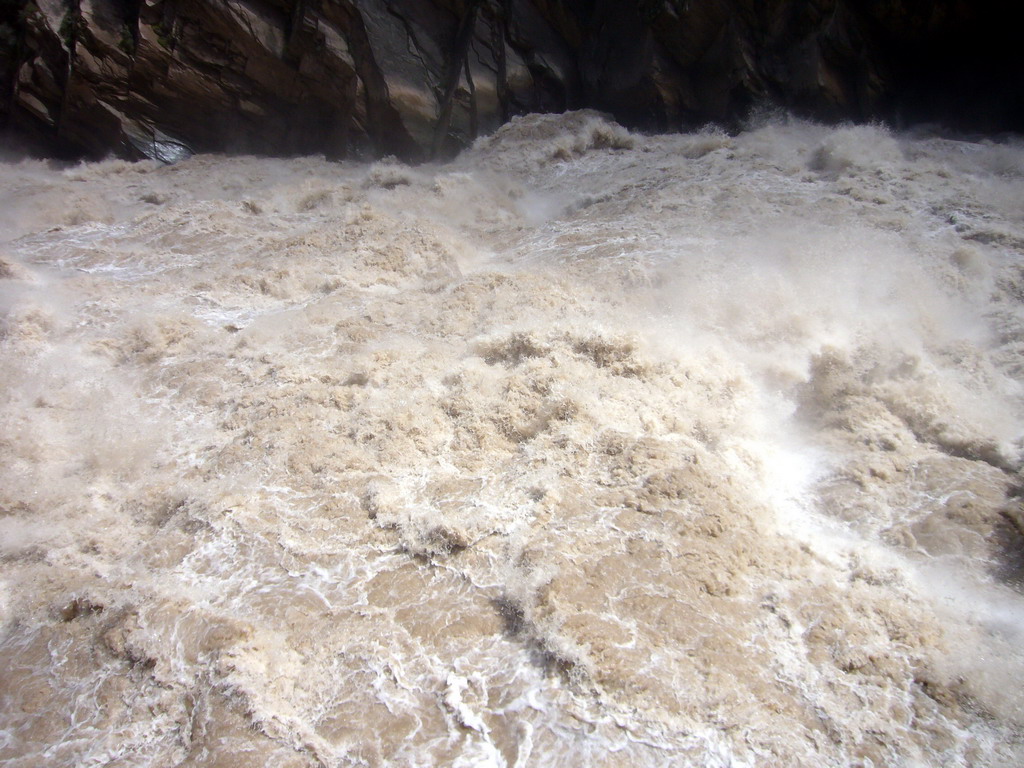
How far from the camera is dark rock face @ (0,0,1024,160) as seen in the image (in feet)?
29.0

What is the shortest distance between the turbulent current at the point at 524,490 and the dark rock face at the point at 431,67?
3.43 metres

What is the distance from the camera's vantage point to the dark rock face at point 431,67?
884 cm

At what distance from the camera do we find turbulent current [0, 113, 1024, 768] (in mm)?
2473

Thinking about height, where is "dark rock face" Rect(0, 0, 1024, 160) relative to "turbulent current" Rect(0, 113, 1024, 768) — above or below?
above

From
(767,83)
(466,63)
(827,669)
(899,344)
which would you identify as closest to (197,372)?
(827,669)

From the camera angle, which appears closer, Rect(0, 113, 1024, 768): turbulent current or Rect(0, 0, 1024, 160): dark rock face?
Rect(0, 113, 1024, 768): turbulent current

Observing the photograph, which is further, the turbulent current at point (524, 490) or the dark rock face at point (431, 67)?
the dark rock face at point (431, 67)

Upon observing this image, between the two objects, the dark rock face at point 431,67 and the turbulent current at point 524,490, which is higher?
the dark rock face at point 431,67

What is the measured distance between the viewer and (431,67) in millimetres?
9945

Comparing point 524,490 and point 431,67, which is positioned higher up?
point 431,67

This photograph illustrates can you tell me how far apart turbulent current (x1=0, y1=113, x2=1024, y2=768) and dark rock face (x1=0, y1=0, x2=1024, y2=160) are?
3434 millimetres

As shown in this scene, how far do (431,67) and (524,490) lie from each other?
29.3 ft

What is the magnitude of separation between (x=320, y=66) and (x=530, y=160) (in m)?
3.67

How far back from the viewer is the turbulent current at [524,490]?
8.11 feet
